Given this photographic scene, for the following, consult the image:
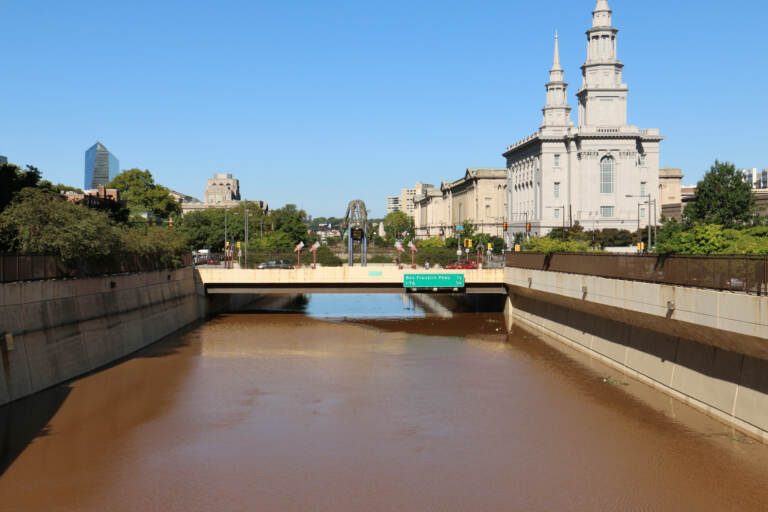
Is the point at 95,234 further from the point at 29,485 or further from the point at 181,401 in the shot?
the point at 29,485

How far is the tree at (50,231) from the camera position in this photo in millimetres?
36719

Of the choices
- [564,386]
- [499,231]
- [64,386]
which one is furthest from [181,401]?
[499,231]

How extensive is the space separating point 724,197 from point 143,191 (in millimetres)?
87048

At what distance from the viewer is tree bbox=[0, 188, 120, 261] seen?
36719 millimetres

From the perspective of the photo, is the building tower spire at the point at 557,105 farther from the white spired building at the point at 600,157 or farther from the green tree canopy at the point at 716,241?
the green tree canopy at the point at 716,241

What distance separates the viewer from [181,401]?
102 ft

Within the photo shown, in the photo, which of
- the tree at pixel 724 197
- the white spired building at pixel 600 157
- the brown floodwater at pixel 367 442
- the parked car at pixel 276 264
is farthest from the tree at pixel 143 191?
the brown floodwater at pixel 367 442

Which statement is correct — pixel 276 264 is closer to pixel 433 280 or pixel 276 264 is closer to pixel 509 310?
pixel 433 280

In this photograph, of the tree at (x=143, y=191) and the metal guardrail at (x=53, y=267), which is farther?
the tree at (x=143, y=191)

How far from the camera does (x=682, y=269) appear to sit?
2845cm

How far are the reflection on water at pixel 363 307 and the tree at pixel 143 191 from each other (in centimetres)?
4090

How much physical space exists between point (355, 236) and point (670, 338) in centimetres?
5119

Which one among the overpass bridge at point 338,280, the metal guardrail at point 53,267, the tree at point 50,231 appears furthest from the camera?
the overpass bridge at point 338,280

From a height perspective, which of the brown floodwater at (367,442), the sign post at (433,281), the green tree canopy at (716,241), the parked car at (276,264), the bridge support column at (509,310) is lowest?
the brown floodwater at (367,442)
